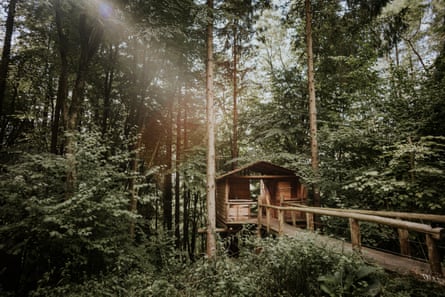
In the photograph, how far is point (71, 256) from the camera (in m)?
5.77

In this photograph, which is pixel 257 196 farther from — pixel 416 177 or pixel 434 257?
pixel 434 257

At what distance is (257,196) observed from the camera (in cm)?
1241

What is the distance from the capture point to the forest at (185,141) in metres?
4.70

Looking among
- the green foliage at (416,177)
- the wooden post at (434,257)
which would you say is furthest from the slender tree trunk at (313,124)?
the wooden post at (434,257)

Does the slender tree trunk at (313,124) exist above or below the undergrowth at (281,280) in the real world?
above

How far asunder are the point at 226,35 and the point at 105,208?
798 cm

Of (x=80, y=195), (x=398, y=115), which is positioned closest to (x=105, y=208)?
(x=80, y=195)

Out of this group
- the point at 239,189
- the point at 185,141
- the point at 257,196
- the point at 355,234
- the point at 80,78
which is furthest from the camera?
the point at 239,189

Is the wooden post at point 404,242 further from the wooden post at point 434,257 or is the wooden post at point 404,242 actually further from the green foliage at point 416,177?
the wooden post at point 434,257

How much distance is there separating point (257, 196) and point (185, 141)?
5951 millimetres

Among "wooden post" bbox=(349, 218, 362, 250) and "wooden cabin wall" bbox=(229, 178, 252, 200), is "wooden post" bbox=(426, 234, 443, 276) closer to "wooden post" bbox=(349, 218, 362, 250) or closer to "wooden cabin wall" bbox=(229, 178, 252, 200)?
"wooden post" bbox=(349, 218, 362, 250)

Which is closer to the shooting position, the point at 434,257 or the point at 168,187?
the point at 434,257

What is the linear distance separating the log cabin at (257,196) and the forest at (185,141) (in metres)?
1.82

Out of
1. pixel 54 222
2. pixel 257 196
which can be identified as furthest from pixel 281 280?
pixel 257 196
